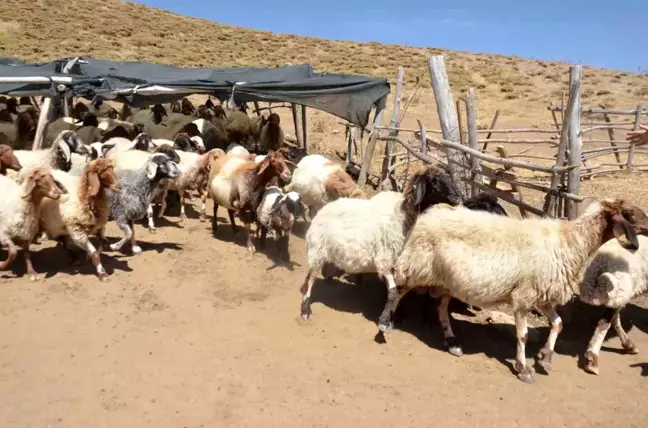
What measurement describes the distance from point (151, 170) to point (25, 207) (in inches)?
75.0

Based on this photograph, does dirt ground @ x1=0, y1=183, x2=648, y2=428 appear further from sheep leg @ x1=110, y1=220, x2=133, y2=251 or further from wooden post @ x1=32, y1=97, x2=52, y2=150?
wooden post @ x1=32, y1=97, x2=52, y2=150

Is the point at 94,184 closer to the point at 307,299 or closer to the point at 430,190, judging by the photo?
the point at 307,299

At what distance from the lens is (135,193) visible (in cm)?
824

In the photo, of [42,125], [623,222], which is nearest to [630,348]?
[623,222]

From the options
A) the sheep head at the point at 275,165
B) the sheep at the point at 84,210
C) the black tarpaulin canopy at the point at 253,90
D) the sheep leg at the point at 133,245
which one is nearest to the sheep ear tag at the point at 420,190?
the sheep head at the point at 275,165

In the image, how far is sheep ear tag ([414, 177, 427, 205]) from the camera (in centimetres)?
589

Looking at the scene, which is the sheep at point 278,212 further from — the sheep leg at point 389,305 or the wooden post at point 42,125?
the wooden post at point 42,125

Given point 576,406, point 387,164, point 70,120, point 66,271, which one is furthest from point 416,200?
point 70,120

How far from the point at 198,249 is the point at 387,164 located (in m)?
4.78

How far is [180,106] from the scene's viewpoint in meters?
18.0

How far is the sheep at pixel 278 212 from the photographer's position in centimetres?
827

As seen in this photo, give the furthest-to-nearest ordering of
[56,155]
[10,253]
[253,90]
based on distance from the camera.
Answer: [253,90]
[56,155]
[10,253]

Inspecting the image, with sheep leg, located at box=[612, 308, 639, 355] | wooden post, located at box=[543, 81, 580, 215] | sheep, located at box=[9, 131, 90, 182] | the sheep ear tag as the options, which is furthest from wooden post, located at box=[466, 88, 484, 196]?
sheep, located at box=[9, 131, 90, 182]

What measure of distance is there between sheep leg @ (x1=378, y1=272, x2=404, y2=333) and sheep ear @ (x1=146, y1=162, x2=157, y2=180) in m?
3.99
